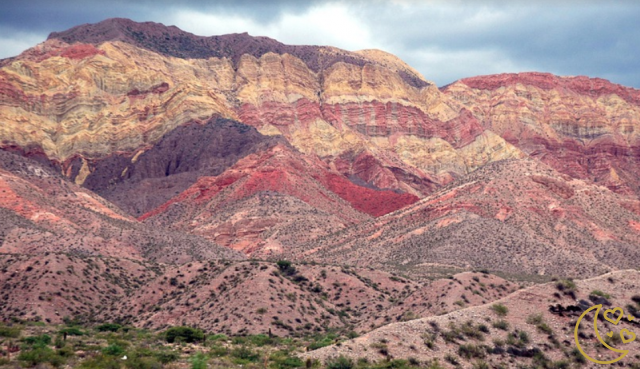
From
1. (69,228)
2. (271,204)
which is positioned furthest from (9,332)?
(271,204)

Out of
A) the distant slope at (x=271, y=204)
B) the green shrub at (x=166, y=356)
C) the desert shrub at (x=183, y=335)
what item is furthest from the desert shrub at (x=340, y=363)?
the distant slope at (x=271, y=204)

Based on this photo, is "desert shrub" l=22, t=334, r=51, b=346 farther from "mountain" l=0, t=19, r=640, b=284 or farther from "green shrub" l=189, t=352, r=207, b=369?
"mountain" l=0, t=19, r=640, b=284

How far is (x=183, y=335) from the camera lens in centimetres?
5303

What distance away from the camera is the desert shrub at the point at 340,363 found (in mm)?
36938

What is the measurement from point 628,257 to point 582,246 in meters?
6.06

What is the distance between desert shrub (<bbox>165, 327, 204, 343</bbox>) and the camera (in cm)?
5206

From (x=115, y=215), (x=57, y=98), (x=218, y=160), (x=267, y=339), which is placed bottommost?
(x=267, y=339)

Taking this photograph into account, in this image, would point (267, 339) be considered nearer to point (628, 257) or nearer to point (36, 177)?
point (628, 257)

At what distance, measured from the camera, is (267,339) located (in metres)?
54.6

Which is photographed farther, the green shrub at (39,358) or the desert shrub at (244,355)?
the desert shrub at (244,355)

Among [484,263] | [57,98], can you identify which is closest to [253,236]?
[484,263]

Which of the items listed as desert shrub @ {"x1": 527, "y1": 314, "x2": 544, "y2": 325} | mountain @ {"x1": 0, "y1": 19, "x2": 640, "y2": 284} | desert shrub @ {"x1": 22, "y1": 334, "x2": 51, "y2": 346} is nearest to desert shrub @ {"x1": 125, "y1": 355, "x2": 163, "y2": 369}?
desert shrub @ {"x1": 22, "y1": 334, "x2": 51, "y2": 346}

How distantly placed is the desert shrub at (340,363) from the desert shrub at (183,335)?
1661 centimetres
